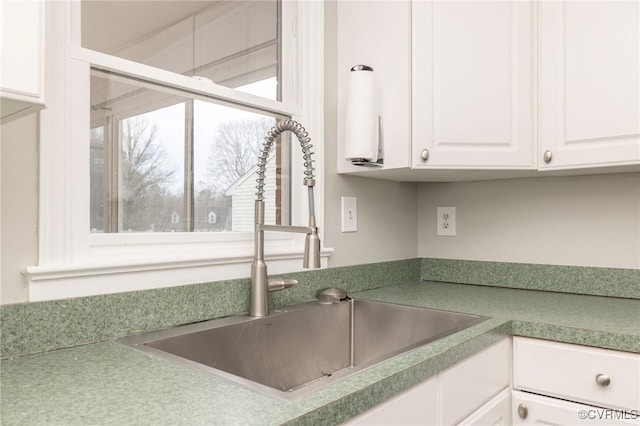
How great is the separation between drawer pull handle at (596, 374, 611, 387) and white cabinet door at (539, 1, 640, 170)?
605 millimetres

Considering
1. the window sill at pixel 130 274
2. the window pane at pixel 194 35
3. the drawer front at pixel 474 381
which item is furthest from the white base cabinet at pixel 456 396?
the window pane at pixel 194 35

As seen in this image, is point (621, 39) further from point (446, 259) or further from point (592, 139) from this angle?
point (446, 259)

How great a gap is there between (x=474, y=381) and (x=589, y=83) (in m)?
0.93

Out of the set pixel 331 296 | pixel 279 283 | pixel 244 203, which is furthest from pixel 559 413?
pixel 244 203

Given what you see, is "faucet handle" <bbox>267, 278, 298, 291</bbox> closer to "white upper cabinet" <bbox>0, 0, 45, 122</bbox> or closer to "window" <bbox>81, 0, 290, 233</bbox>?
"window" <bbox>81, 0, 290, 233</bbox>

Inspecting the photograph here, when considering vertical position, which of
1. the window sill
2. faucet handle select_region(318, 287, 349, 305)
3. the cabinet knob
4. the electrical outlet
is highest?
the electrical outlet

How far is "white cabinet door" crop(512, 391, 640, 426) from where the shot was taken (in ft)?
3.72

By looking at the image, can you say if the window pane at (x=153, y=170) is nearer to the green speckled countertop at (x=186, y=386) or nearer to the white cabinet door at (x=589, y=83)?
the green speckled countertop at (x=186, y=386)

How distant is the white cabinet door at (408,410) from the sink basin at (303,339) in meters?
0.09

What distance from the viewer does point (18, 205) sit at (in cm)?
93

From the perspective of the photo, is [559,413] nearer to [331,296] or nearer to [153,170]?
[331,296]

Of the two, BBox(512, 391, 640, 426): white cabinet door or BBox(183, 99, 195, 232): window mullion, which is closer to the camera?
BBox(512, 391, 640, 426): white cabinet door

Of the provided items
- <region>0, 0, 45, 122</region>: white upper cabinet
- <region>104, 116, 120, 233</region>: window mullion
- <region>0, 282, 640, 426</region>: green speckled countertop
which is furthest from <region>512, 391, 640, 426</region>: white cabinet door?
<region>0, 0, 45, 122</region>: white upper cabinet

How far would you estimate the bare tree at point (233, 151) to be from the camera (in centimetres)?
140
